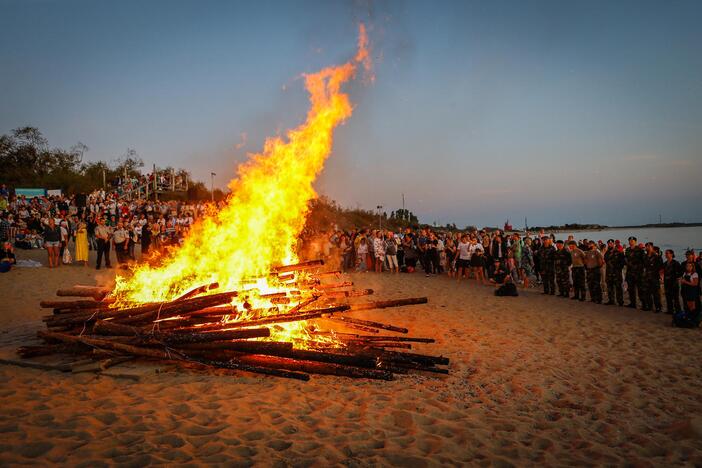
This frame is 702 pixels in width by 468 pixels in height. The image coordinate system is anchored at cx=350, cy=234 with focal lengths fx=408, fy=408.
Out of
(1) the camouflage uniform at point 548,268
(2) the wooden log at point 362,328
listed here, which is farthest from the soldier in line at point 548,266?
(2) the wooden log at point 362,328

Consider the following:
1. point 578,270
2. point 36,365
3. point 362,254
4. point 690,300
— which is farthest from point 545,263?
point 36,365

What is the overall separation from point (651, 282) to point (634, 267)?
0.67m

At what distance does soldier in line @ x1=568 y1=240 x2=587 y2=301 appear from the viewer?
14539 millimetres

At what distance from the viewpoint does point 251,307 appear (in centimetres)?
764

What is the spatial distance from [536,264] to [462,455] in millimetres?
14831

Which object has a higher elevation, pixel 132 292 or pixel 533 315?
pixel 132 292

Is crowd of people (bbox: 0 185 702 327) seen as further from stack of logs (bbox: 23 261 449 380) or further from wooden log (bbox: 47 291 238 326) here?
wooden log (bbox: 47 291 238 326)

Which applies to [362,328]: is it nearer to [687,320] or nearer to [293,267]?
[293,267]

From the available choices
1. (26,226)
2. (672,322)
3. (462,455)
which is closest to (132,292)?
(462,455)

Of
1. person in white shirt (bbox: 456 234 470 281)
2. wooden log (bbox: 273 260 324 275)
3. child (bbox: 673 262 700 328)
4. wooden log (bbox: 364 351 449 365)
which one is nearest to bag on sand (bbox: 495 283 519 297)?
person in white shirt (bbox: 456 234 470 281)

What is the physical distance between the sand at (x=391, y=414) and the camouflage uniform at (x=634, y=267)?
15.9 ft

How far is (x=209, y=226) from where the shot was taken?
34.3 ft

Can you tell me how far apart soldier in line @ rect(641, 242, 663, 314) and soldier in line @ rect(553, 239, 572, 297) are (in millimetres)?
2458

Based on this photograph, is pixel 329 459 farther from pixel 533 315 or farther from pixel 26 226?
pixel 26 226
